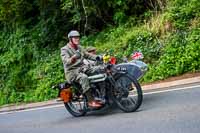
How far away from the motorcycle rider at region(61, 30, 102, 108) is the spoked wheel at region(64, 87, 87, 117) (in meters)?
0.34

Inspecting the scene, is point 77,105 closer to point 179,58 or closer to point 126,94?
point 126,94

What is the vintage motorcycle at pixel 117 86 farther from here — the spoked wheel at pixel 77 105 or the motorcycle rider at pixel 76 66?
the motorcycle rider at pixel 76 66

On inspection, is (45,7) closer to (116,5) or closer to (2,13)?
(2,13)

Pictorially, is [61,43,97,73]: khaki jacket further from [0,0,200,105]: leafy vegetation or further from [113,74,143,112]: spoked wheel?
[0,0,200,105]: leafy vegetation

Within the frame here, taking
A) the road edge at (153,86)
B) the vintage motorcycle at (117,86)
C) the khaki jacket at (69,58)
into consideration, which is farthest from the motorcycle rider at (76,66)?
the road edge at (153,86)

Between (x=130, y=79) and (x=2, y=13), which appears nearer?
(x=130, y=79)

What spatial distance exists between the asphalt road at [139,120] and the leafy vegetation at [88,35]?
3123 mm

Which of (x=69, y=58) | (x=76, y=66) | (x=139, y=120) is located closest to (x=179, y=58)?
(x=76, y=66)

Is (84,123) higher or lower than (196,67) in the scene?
lower

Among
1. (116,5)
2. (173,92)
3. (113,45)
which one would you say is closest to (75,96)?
(173,92)

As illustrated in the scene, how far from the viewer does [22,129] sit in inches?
457

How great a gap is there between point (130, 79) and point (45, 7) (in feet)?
39.2

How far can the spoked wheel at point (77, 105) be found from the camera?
461 inches

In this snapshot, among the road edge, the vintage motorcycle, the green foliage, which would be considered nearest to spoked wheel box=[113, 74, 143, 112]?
the vintage motorcycle
